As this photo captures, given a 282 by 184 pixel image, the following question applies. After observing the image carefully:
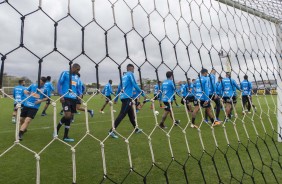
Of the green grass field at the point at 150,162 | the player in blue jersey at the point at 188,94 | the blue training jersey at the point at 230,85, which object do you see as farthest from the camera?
the blue training jersey at the point at 230,85

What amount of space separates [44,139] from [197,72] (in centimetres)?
387

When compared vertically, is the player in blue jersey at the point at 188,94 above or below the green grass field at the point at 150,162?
above

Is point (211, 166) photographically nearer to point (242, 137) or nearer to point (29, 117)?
point (242, 137)

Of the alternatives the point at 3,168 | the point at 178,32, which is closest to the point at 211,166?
the point at 178,32

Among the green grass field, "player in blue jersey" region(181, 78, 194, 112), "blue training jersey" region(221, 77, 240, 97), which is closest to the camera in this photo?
"player in blue jersey" region(181, 78, 194, 112)

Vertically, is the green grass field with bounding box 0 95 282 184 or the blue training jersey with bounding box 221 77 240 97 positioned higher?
the blue training jersey with bounding box 221 77 240 97

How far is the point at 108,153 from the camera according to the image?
4.00 metres

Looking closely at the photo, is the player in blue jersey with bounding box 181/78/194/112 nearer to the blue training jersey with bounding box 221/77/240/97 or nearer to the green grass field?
the green grass field

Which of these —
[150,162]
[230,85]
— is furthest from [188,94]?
[230,85]

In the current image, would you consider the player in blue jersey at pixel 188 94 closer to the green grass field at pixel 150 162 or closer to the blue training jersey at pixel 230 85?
the green grass field at pixel 150 162

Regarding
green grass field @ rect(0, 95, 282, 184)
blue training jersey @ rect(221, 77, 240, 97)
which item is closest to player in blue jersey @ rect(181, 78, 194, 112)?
green grass field @ rect(0, 95, 282, 184)

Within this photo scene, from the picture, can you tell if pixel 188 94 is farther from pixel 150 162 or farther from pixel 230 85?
pixel 230 85

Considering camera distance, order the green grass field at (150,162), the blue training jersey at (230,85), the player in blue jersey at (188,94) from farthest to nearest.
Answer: the blue training jersey at (230,85) < the green grass field at (150,162) < the player in blue jersey at (188,94)

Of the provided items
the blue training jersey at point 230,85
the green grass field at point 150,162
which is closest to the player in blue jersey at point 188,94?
the green grass field at point 150,162
